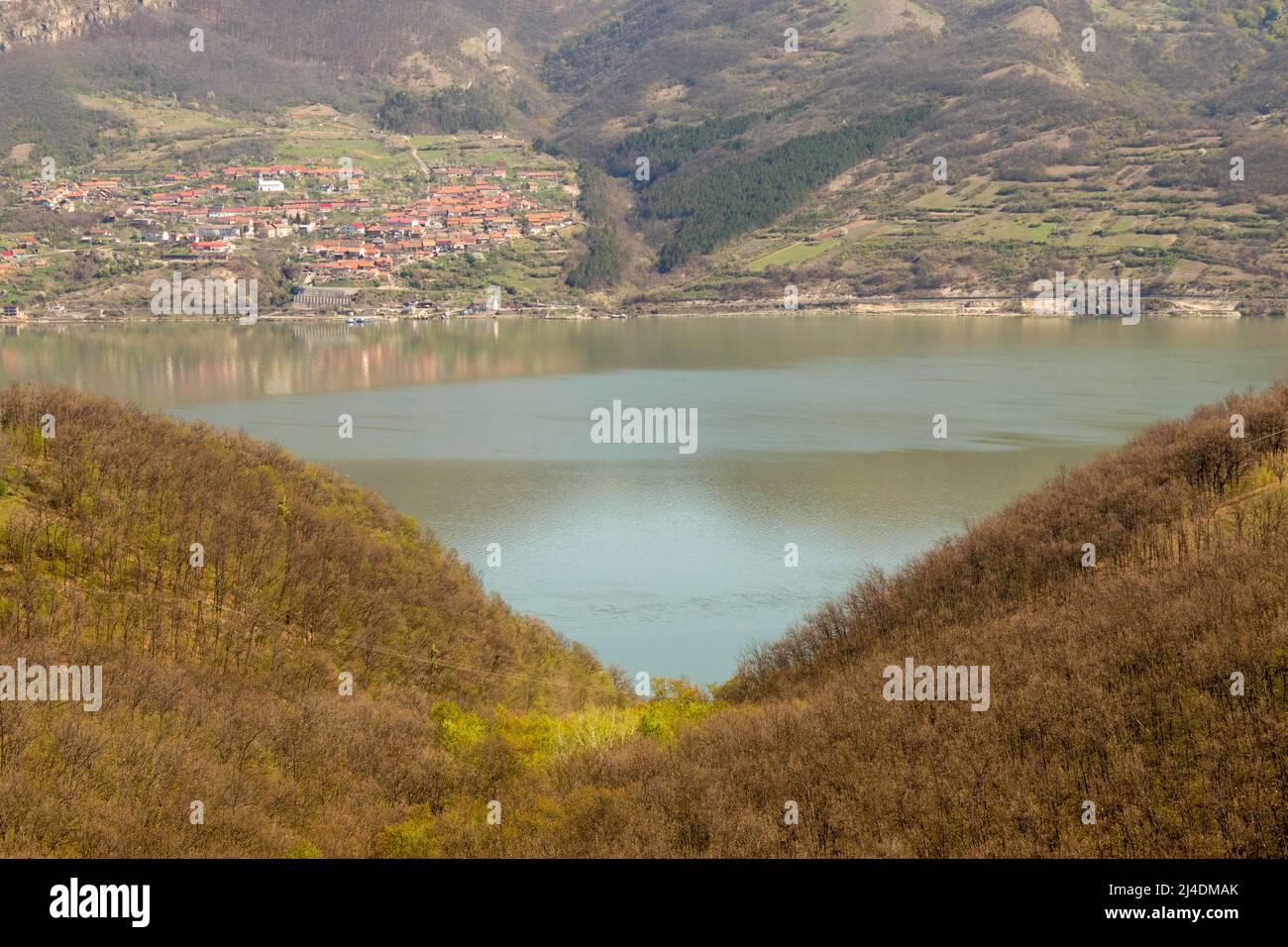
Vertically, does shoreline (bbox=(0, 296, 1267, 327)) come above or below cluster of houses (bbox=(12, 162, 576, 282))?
below

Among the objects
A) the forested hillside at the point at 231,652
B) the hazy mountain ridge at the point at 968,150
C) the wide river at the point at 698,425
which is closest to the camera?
the forested hillside at the point at 231,652

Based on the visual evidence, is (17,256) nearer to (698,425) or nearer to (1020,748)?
(698,425)

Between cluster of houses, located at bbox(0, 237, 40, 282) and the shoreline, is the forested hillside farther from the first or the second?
cluster of houses, located at bbox(0, 237, 40, 282)

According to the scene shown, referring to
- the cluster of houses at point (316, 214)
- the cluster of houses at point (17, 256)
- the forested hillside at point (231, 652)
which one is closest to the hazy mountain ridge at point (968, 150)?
the cluster of houses at point (316, 214)

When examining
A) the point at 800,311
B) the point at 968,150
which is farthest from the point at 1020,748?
the point at 968,150

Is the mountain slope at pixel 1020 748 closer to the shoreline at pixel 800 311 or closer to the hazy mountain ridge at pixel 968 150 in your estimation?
the shoreline at pixel 800 311

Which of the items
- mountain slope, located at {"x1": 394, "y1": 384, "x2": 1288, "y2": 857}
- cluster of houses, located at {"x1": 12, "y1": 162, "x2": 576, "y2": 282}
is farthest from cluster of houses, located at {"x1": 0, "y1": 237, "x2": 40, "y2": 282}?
mountain slope, located at {"x1": 394, "y1": 384, "x2": 1288, "y2": 857}
